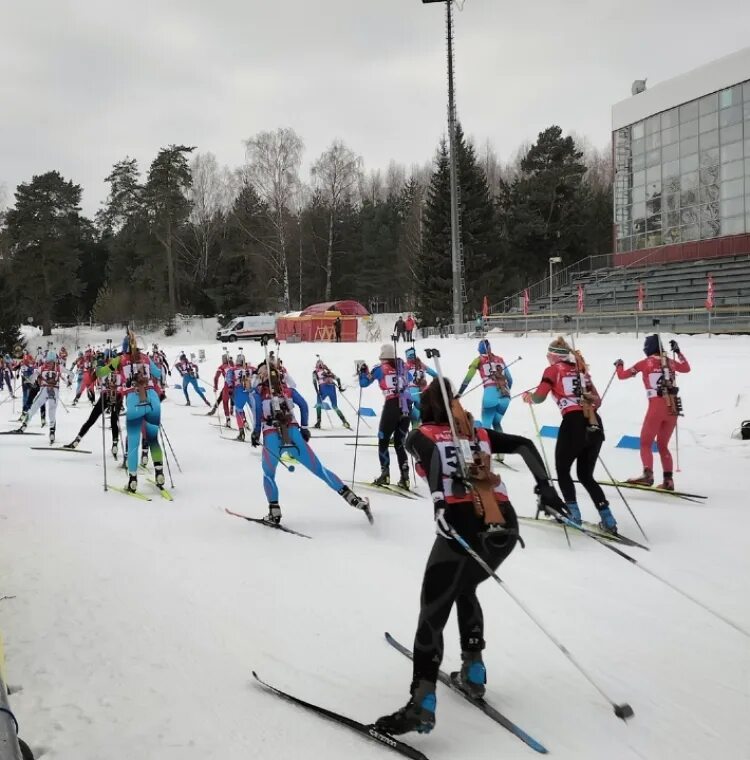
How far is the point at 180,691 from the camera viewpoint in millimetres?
3871

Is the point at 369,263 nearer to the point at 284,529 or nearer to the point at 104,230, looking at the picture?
the point at 104,230

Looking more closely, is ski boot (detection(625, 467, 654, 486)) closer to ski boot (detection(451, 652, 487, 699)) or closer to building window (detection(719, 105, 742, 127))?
ski boot (detection(451, 652, 487, 699))

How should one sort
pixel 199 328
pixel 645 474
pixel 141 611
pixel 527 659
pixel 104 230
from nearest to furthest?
1. pixel 527 659
2. pixel 141 611
3. pixel 645 474
4. pixel 199 328
5. pixel 104 230

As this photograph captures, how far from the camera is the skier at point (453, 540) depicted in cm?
Answer: 344

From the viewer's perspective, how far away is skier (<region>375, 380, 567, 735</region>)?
3.44m

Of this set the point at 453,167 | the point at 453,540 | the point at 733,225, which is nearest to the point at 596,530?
the point at 453,540

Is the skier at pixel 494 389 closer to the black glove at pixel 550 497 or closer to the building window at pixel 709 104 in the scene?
the black glove at pixel 550 497

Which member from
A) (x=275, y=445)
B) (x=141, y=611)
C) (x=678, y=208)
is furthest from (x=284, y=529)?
(x=678, y=208)

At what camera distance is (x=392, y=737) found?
11.0 feet

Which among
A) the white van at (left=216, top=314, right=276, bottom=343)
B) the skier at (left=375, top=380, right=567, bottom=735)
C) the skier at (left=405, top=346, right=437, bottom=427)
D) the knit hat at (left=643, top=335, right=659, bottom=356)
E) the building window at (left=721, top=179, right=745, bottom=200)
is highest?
the building window at (left=721, top=179, right=745, bottom=200)

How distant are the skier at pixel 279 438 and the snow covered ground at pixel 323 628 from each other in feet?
1.30

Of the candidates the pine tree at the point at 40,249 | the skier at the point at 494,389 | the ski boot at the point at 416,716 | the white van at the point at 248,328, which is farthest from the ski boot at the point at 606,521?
the pine tree at the point at 40,249

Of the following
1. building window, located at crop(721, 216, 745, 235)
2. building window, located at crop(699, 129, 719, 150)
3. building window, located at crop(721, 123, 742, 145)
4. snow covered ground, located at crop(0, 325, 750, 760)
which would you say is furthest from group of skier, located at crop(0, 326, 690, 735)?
building window, located at crop(699, 129, 719, 150)

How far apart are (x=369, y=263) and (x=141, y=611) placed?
51539 mm
